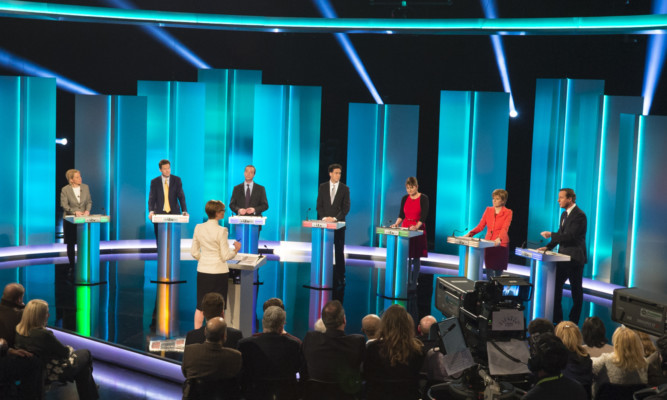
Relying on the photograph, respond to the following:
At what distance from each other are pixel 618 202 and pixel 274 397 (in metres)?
5.89

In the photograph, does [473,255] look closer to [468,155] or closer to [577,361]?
[577,361]

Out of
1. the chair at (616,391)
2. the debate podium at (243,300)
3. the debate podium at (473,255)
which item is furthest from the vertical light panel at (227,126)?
the chair at (616,391)

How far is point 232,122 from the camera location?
33.5ft

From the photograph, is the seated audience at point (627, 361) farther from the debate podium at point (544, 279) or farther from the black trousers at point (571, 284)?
the black trousers at point (571, 284)

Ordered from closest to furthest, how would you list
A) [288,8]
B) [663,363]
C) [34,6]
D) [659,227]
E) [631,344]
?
[663,363] < [631,344] < [659,227] < [34,6] < [288,8]

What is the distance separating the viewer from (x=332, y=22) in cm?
925

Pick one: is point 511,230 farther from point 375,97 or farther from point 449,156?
point 375,97

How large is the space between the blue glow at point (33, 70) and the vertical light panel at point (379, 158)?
417 centimetres

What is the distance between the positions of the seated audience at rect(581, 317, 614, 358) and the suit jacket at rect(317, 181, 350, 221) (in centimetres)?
384

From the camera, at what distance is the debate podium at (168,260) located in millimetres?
6773

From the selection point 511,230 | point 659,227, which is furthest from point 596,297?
point 511,230

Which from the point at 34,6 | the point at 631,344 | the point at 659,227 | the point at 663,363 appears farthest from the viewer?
the point at 34,6

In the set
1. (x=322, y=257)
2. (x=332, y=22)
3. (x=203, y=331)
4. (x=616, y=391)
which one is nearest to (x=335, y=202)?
(x=322, y=257)

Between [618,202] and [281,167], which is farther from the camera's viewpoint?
[281,167]
